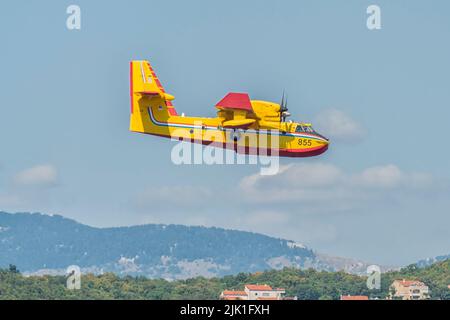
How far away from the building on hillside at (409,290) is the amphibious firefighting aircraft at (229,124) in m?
90.5

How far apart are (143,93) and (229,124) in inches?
221

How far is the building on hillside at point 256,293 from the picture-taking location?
156m

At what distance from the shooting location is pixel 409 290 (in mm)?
170750

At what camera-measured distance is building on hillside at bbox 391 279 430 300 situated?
169m

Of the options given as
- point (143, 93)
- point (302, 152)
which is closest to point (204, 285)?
point (302, 152)

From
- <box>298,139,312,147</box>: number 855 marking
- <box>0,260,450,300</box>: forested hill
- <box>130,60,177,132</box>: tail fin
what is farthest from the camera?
<box>0,260,450,300</box>: forested hill

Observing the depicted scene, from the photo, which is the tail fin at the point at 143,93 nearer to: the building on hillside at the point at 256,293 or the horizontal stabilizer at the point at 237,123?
the horizontal stabilizer at the point at 237,123

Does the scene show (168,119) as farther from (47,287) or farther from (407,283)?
(407,283)

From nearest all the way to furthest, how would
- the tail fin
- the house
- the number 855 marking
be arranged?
the tail fin, the number 855 marking, the house

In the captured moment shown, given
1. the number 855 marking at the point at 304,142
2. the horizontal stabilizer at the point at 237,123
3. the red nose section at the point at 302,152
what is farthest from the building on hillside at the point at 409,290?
the horizontal stabilizer at the point at 237,123

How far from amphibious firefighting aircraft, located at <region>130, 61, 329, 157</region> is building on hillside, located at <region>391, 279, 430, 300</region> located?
90540 mm

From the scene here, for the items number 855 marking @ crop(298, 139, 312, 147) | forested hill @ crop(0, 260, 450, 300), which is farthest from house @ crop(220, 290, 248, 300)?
number 855 marking @ crop(298, 139, 312, 147)

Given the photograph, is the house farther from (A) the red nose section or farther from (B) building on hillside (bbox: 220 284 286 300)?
(A) the red nose section

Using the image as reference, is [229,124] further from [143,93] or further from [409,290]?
[409,290]
